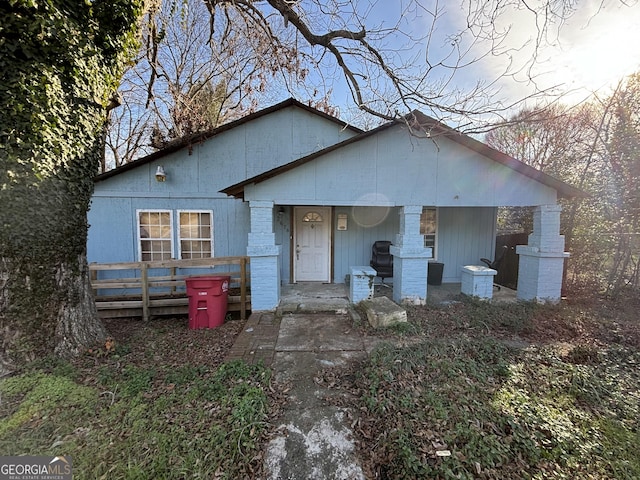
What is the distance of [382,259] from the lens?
7047 mm

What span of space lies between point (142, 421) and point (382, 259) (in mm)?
5828

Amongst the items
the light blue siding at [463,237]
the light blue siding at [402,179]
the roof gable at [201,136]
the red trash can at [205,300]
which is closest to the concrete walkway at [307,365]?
the red trash can at [205,300]

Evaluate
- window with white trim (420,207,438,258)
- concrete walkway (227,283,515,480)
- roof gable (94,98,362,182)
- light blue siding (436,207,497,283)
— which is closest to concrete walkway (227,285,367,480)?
concrete walkway (227,283,515,480)

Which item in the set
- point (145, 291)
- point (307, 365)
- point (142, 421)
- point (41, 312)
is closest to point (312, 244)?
point (145, 291)

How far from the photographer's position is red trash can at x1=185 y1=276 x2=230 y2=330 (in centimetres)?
495

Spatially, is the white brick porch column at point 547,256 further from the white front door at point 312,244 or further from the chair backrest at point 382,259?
the white front door at point 312,244

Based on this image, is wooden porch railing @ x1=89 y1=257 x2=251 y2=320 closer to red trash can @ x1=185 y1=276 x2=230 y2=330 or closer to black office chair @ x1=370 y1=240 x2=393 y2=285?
red trash can @ x1=185 y1=276 x2=230 y2=330

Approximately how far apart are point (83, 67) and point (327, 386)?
4416mm

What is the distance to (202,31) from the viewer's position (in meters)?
8.07

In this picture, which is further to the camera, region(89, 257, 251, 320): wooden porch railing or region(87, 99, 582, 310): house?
region(89, 257, 251, 320): wooden porch railing

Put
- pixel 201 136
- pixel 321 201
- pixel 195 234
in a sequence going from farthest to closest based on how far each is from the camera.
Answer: pixel 195 234
pixel 201 136
pixel 321 201

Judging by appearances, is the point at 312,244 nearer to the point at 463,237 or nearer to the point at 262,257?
the point at 262,257

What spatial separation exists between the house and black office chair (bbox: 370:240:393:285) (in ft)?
0.96

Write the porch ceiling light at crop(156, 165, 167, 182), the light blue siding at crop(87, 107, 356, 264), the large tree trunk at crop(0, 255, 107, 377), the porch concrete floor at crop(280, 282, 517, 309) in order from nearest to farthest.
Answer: the large tree trunk at crop(0, 255, 107, 377) → the porch concrete floor at crop(280, 282, 517, 309) → the porch ceiling light at crop(156, 165, 167, 182) → the light blue siding at crop(87, 107, 356, 264)
